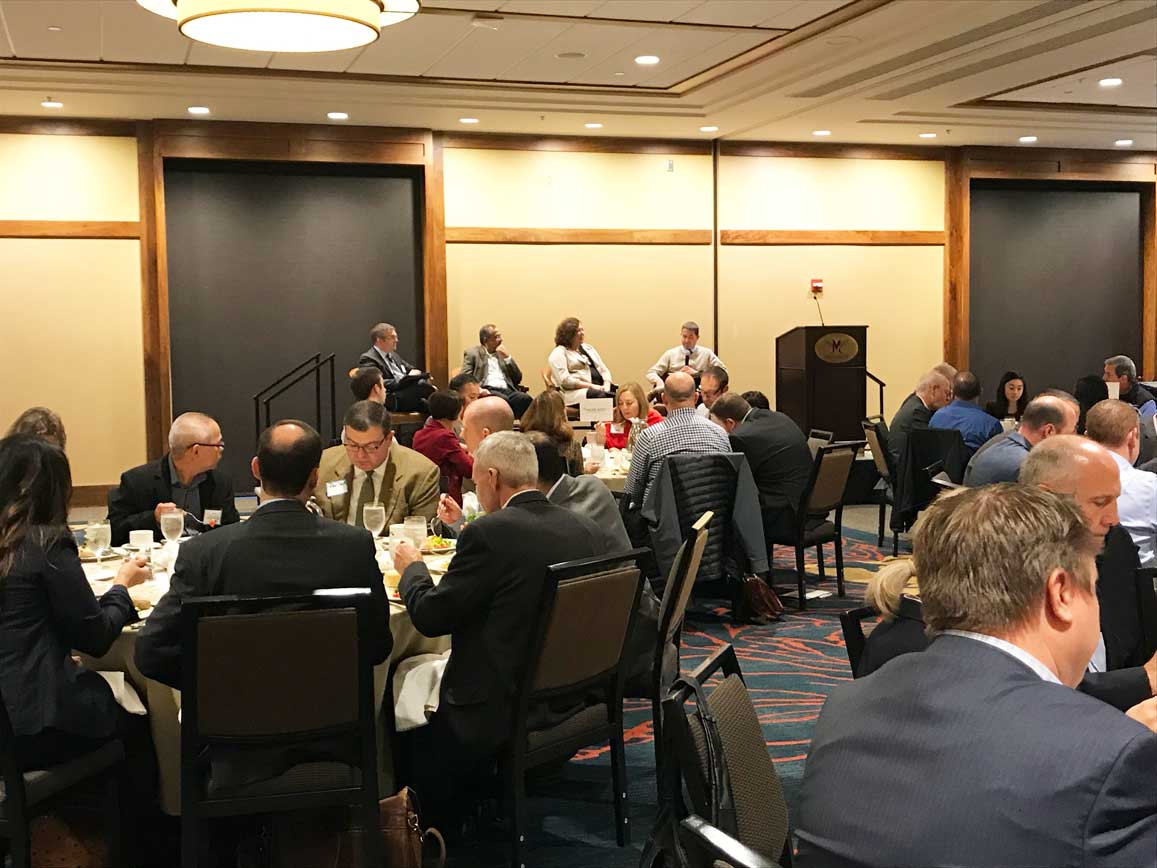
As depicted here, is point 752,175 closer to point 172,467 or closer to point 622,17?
point 622,17

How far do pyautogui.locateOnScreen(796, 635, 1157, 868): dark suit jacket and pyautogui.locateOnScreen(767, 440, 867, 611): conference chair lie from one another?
5.41 meters

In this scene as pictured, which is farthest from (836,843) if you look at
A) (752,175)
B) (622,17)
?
(752,175)

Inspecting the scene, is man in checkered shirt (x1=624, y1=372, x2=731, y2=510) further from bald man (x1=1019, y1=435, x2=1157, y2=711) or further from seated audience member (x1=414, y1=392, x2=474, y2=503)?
bald man (x1=1019, y1=435, x2=1157, y2=711)

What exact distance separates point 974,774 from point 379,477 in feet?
13.2

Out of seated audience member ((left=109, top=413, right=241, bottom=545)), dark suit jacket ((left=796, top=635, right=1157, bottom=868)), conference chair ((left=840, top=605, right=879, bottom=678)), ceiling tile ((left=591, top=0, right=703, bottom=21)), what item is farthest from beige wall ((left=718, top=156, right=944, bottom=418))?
dark suit jacket ((left=796, top=635, right=1157, bottom=868))

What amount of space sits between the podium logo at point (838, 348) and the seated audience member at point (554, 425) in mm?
7417

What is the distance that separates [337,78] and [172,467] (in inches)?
225

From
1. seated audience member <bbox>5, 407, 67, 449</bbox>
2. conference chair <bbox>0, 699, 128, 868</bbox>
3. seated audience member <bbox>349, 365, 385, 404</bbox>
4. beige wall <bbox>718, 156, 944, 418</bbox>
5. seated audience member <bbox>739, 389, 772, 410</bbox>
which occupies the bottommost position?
conference chair <bbox>0, 699, 128, 868</bbox>

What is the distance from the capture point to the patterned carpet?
12.8ft

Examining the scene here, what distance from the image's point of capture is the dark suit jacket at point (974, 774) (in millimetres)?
1408

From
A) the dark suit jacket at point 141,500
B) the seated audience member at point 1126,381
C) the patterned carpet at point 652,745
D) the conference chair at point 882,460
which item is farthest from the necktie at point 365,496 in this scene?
the seated audience member at point 1126,381

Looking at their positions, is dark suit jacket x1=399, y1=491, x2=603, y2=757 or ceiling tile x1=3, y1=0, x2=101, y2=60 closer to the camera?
dark suit jacket x1=399, y1=491, x2=603, y2=757

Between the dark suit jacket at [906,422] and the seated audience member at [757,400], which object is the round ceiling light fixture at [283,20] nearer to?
the seated audience member at [757,400]

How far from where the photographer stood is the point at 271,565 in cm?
316
